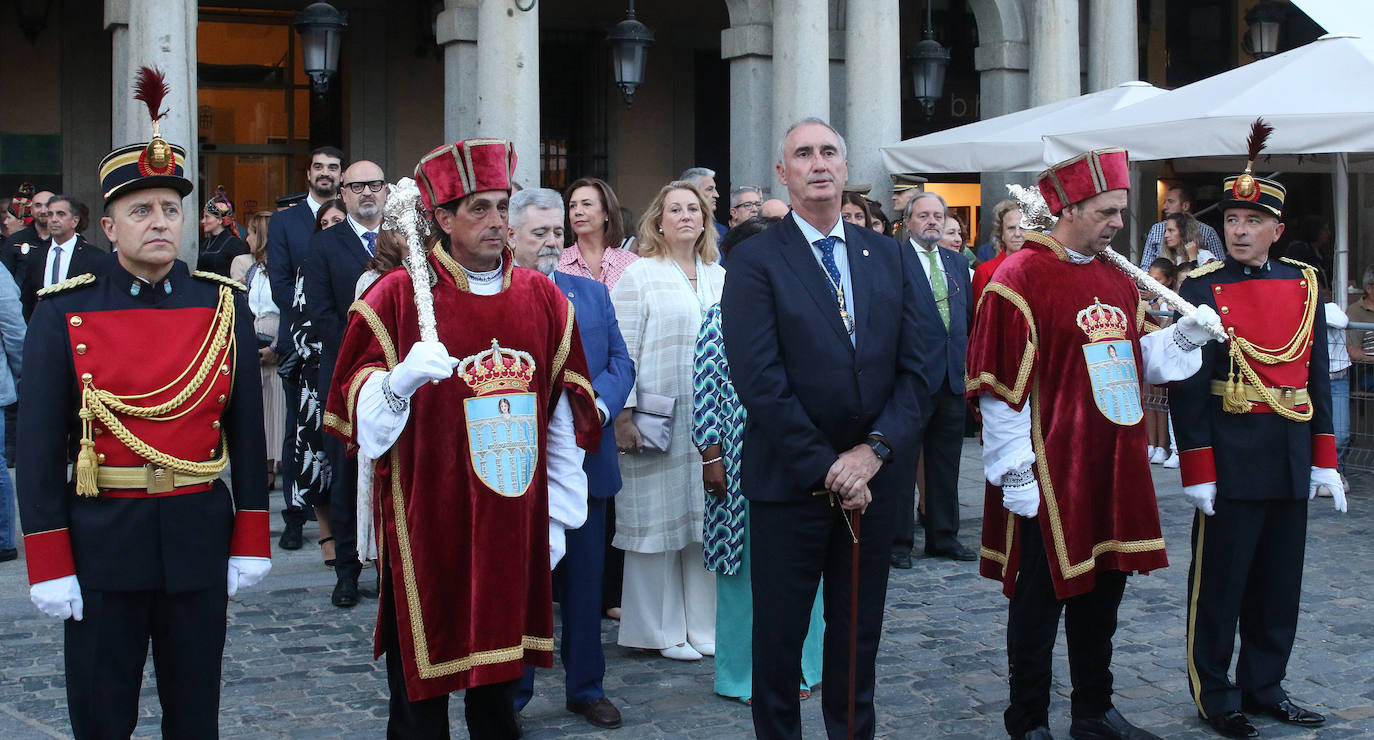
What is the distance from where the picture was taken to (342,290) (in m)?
6.84

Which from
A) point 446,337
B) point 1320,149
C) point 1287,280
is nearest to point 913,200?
point 1320,149

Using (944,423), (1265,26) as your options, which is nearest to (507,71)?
(944,423)

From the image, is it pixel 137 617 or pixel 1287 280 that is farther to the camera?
pixel 1287 280

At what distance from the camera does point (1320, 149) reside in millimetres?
9164

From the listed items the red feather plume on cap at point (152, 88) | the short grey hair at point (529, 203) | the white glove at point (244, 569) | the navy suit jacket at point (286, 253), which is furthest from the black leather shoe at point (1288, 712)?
the navy suit jacket at point (286, 253)

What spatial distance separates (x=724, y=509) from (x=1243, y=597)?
1931 millimetres

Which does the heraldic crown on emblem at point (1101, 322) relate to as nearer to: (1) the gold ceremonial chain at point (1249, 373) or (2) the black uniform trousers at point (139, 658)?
(1) the gold ceremonial chain at point (1249, 373)

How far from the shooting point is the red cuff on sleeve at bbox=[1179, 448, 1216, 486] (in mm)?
5172

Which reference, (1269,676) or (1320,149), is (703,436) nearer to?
(1269,676)

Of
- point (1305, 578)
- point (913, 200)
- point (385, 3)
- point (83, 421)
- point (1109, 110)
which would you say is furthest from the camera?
point (385, 3)

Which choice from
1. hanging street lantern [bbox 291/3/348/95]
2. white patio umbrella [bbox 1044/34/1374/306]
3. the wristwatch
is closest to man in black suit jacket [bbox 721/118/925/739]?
the wristwatch

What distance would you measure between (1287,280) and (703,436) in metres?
2.23

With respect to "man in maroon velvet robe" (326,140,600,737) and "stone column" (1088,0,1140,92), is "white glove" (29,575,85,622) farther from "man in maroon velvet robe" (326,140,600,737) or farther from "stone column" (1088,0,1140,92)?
"stone column" (1088,0,1140,92)

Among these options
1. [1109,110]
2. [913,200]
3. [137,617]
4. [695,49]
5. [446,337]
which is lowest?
[137,617]
